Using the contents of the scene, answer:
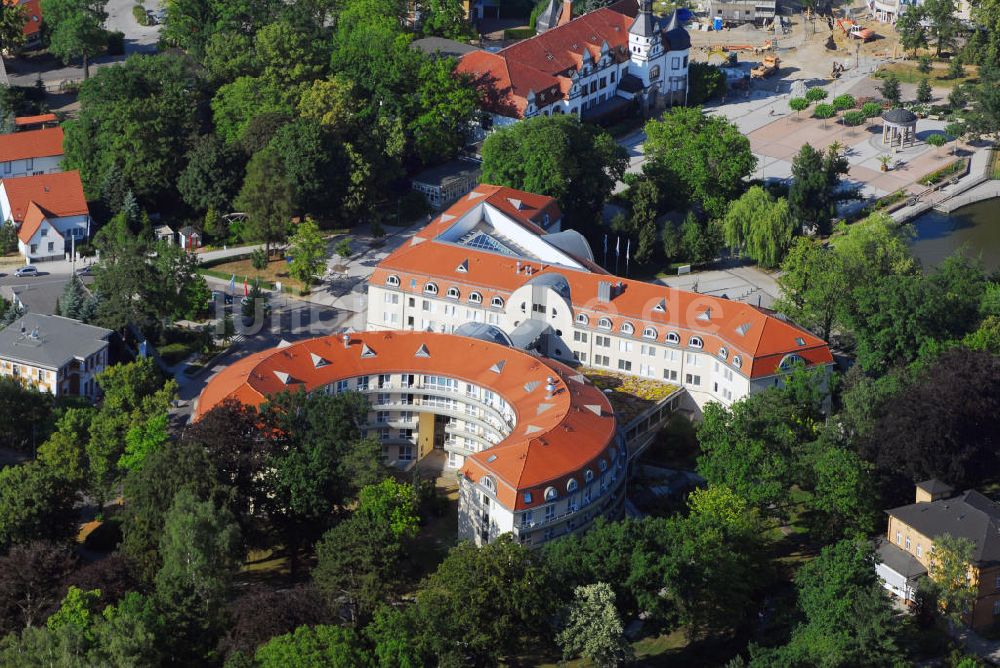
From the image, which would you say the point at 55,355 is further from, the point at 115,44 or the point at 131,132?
the point at 115,44

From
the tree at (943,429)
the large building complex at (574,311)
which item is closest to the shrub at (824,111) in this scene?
the large building complex at (574,311)

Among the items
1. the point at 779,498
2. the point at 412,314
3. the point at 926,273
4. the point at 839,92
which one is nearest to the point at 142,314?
the point at 412,314

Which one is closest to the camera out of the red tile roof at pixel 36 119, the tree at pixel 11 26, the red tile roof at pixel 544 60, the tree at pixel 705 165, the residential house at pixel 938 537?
the residential house at pixel 938 537

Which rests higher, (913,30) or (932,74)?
(913,30)

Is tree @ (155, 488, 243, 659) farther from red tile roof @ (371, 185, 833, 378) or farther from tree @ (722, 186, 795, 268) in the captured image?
tree @ (722, 186, 795, 268)

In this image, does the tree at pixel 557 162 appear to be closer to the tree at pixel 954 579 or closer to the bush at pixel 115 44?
the bush at pixel 115 44

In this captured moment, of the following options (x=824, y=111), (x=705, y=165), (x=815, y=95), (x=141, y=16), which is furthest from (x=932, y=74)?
(x=141, y=16)

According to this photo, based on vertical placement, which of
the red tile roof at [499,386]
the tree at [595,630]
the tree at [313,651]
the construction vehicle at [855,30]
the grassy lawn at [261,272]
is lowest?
the tree at [595,630]

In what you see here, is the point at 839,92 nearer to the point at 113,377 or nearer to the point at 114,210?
the point at 114,210
